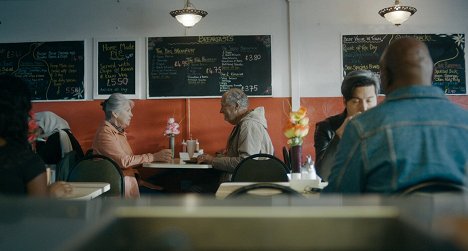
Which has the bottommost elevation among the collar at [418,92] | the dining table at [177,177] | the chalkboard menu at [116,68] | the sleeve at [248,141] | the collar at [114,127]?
the dining table at [177,177]

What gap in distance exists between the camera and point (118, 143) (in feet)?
13.6

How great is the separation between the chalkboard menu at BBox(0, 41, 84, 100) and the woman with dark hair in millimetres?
3416

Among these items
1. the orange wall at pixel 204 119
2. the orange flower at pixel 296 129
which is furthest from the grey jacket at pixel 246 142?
the orange wall at pixel 204 119

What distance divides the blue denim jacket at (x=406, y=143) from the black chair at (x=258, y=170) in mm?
1768

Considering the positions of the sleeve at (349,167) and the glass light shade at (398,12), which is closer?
the sleeve at (349,167)

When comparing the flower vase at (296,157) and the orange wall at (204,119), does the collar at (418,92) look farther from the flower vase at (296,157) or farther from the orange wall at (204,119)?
the orange wall at (204,119)

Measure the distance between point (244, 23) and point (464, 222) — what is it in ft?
17.1

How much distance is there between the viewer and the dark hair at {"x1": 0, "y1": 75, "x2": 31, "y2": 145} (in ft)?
6.92

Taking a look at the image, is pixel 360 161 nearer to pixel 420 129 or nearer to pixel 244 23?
pixel 420 129

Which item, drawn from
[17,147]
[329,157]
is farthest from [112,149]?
[329,157]

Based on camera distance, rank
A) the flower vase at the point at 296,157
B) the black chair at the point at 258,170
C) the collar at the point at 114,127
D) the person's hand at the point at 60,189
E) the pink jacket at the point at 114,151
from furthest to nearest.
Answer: the collar at the point at 114,127 → the pink jacket at the point at 114,151 → the black chair at the point at 258,170 → the flower vase at the point at 296,157 → the person's hand at the point at 60,189

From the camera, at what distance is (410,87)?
1.46 m

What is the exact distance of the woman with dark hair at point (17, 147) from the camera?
79.4 inches

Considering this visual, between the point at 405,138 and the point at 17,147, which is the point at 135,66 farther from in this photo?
the point at 405,138
